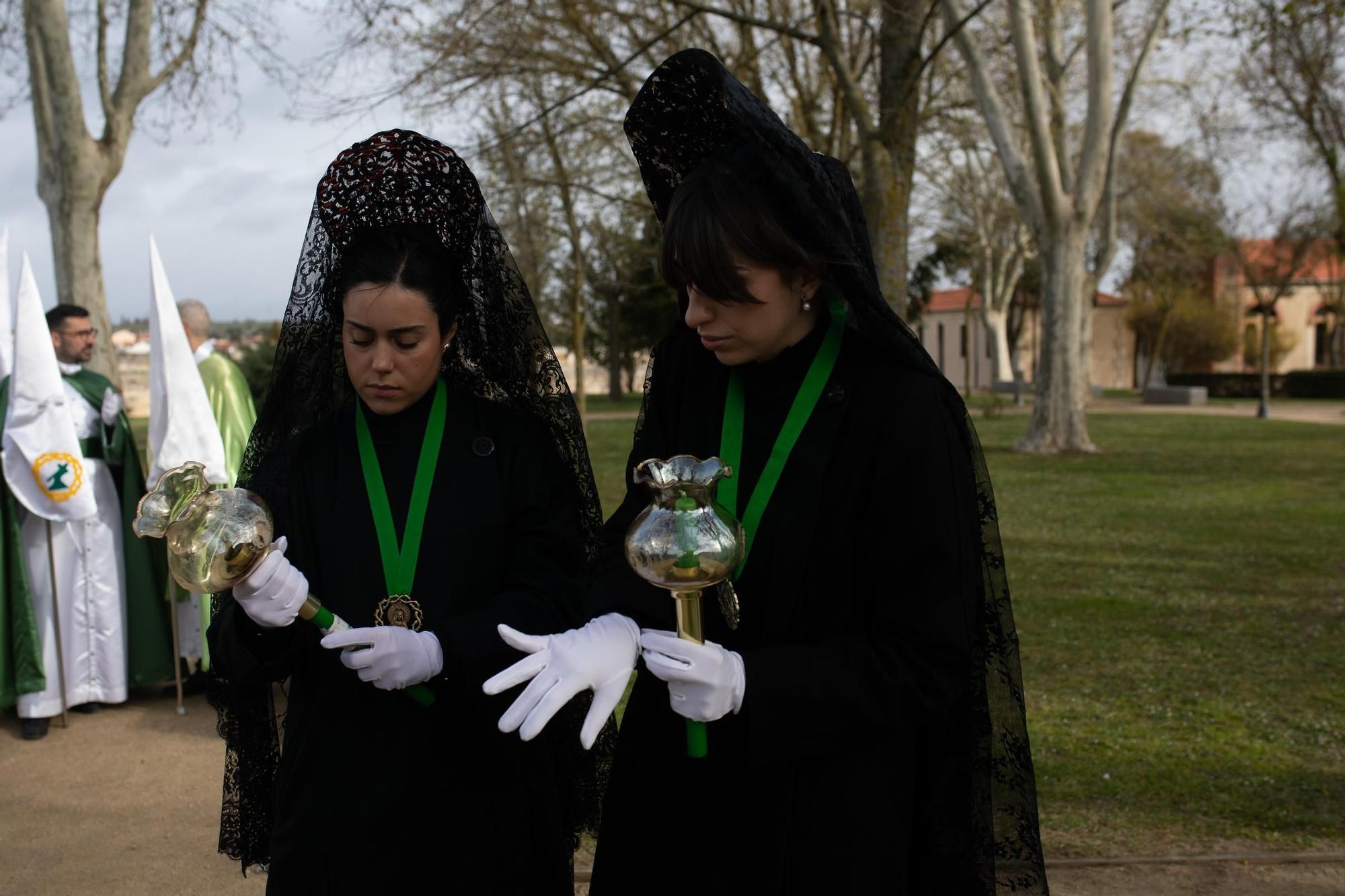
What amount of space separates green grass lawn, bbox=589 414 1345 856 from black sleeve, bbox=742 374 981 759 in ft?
8.57

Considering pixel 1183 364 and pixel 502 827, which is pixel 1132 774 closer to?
pixel 502 827

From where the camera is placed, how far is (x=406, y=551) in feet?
6.99

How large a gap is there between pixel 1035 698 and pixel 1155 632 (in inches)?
66.3

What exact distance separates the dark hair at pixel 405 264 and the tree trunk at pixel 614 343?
32848 millimetres

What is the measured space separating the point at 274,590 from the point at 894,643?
3.15 feet

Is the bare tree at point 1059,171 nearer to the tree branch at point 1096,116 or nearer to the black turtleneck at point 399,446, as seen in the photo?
the tree branch at point 1096,116

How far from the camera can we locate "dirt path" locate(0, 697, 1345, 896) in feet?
11.9

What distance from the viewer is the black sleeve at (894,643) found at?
5.34 feet

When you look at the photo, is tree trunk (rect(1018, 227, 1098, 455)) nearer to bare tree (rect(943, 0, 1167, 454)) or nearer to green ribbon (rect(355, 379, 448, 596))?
bare tree (rect(943, 0, 1167, 454))

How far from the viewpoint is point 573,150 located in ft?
55.1

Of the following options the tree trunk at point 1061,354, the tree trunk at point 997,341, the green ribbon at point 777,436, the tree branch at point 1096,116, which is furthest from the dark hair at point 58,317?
the tree trunk at point 997,341

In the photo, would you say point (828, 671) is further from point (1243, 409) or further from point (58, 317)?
point (1243, 409)

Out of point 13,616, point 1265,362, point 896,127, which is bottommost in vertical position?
point 13,616

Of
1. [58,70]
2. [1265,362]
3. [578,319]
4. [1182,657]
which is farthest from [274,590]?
[1265,362]
